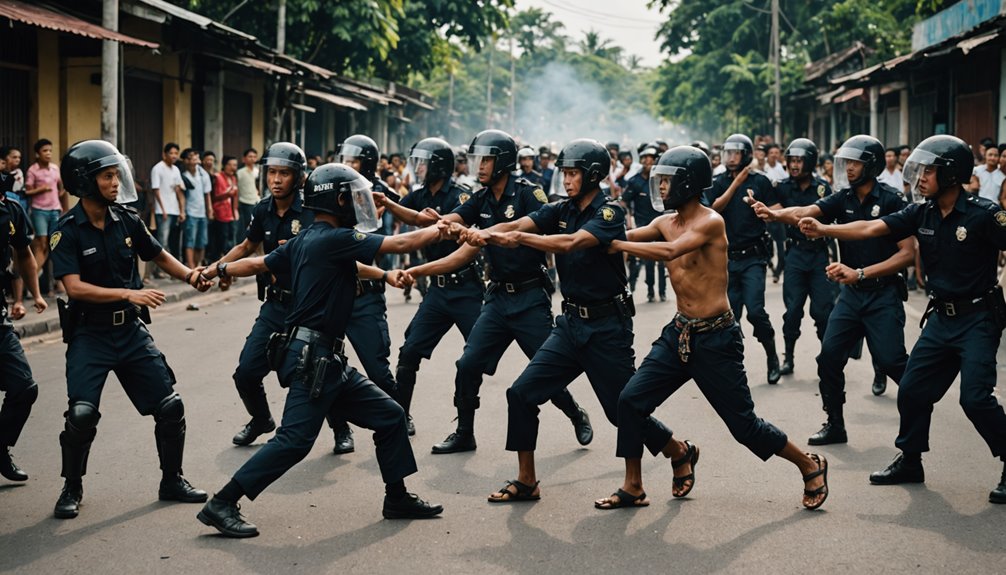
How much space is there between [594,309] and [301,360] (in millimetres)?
1534

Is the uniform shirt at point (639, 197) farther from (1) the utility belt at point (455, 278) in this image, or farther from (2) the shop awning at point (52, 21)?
(1) the utility belt at point (455, 278)

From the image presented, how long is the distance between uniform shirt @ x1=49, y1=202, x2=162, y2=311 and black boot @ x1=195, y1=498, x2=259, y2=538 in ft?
3.99

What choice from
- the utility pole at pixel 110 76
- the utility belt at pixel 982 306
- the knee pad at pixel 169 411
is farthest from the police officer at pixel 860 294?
the utility pole at pixel 110 76

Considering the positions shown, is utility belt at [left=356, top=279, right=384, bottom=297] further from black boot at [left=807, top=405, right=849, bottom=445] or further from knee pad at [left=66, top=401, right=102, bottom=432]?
black boot at [left=807, top=405, right=849, bottom=445]

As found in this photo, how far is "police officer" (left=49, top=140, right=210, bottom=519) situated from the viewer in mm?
5832

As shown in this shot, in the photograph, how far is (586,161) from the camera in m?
6.18

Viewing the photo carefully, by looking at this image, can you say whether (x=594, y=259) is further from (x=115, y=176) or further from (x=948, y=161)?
(x=115, y=176)

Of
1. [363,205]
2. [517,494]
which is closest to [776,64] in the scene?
[517,494]

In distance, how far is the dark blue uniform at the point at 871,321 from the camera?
289 inches

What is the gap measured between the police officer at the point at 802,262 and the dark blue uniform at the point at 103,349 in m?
5.31

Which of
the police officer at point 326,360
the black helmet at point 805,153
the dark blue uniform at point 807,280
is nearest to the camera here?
the police officer at point 326,360

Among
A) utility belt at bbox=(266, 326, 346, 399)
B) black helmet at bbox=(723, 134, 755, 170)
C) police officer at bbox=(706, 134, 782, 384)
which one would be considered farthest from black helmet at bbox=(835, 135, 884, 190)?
utility belt at bbox=(266, 326, 346, 399)

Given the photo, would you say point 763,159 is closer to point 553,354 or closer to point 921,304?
point 921,304

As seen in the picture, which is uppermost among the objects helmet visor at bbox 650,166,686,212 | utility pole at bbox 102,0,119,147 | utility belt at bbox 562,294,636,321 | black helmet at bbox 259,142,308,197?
utility pole at bbox 102,0,119,147
